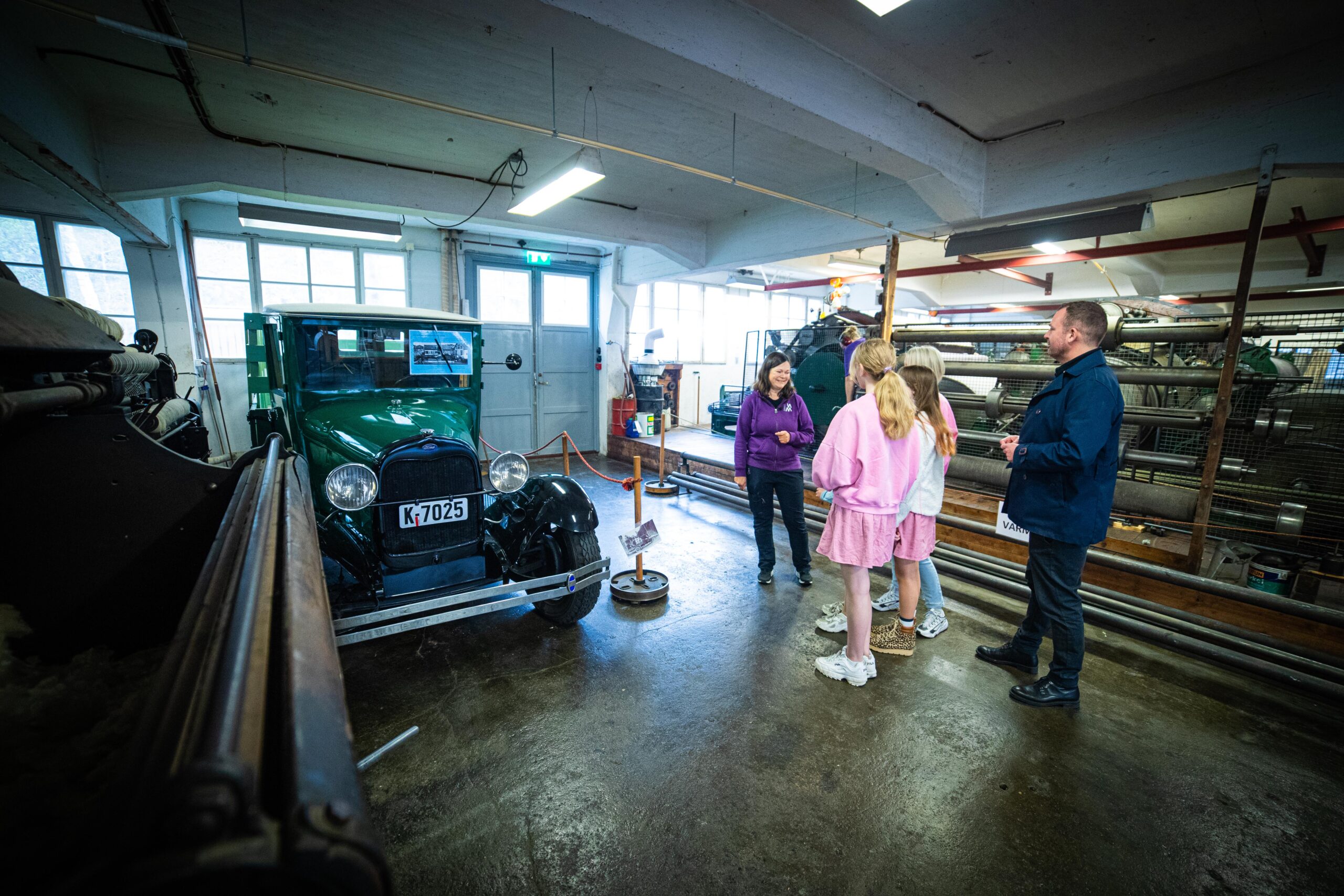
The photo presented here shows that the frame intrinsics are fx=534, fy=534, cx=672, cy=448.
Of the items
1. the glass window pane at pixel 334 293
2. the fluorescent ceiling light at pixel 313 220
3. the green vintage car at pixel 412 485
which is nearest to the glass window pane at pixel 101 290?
the glass window pane at pixel 334 293

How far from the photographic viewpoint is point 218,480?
1.85 metres

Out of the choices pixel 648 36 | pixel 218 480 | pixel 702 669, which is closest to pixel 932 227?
pixel 648 36

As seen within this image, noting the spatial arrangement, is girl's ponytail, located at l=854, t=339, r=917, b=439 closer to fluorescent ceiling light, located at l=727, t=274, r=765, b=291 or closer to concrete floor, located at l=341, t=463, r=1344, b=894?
concrete floor, located at l=341, t=463, r=1344, b=894

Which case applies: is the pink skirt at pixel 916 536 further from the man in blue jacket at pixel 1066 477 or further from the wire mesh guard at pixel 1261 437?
the wire mesh guard at pixel 1261 437

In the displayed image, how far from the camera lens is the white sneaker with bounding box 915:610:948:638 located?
133 inches

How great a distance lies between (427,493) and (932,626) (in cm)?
A: 320

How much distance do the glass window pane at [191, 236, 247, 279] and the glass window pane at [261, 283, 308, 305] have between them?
0.89 feet

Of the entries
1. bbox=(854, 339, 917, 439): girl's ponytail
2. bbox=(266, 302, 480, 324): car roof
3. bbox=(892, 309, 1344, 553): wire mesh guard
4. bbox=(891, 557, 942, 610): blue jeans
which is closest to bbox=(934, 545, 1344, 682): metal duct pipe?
bbox=(892, 309, 1344, 553): wire mesh guard

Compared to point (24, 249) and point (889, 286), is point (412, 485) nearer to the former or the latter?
point (889, 286)

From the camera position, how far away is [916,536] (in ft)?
9.82

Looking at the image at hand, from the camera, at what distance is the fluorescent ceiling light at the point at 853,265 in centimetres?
1051

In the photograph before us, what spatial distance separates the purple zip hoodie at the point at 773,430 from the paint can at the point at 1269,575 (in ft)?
10.4

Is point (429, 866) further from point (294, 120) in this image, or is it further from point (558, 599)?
point (294, 120)

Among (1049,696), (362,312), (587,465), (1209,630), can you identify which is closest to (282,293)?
(362,312)
